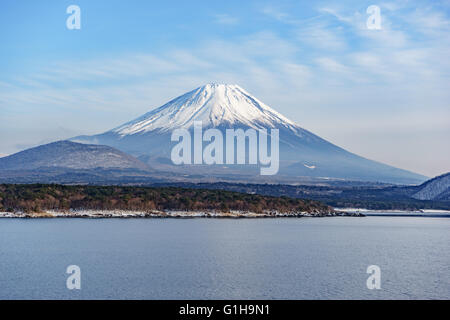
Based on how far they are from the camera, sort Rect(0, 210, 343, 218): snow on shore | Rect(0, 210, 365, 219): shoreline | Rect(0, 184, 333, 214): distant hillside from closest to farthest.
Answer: Rect(0, 210, 365, 219): shoreline → Rect(0, 210, 343, 218): snow on shore → Rect(0, 184, 333, 214): distant hillside

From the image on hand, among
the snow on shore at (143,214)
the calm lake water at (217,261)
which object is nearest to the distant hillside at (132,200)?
the snow on shore at (143,214)

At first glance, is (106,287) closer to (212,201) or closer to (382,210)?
(212,201)

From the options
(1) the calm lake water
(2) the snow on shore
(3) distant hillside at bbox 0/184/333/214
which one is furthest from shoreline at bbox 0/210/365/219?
(1) the calm lake water

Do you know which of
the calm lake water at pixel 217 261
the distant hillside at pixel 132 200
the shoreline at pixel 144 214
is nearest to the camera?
the calm lake water at pixel 217 261

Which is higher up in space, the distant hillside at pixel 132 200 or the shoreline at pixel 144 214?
the distant hillside at pixel 132 200

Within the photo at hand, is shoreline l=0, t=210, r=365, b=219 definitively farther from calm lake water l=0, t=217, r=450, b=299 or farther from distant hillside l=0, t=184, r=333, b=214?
calm lake water l=0, t=217, r=450, b=299

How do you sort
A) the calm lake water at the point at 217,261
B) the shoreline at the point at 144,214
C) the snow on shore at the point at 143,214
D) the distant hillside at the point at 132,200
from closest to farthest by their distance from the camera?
the calm lake water at the point at 217,261 → the shoreline at the point at 144,214 → the snow on shore at the point at 143,214 → the distant hillside at the point at 132,200

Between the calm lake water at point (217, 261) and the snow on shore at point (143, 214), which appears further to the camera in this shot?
the snow on shore at point (143, 214)

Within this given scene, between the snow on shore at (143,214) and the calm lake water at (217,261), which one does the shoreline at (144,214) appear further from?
the calm lake water at (217,261)
